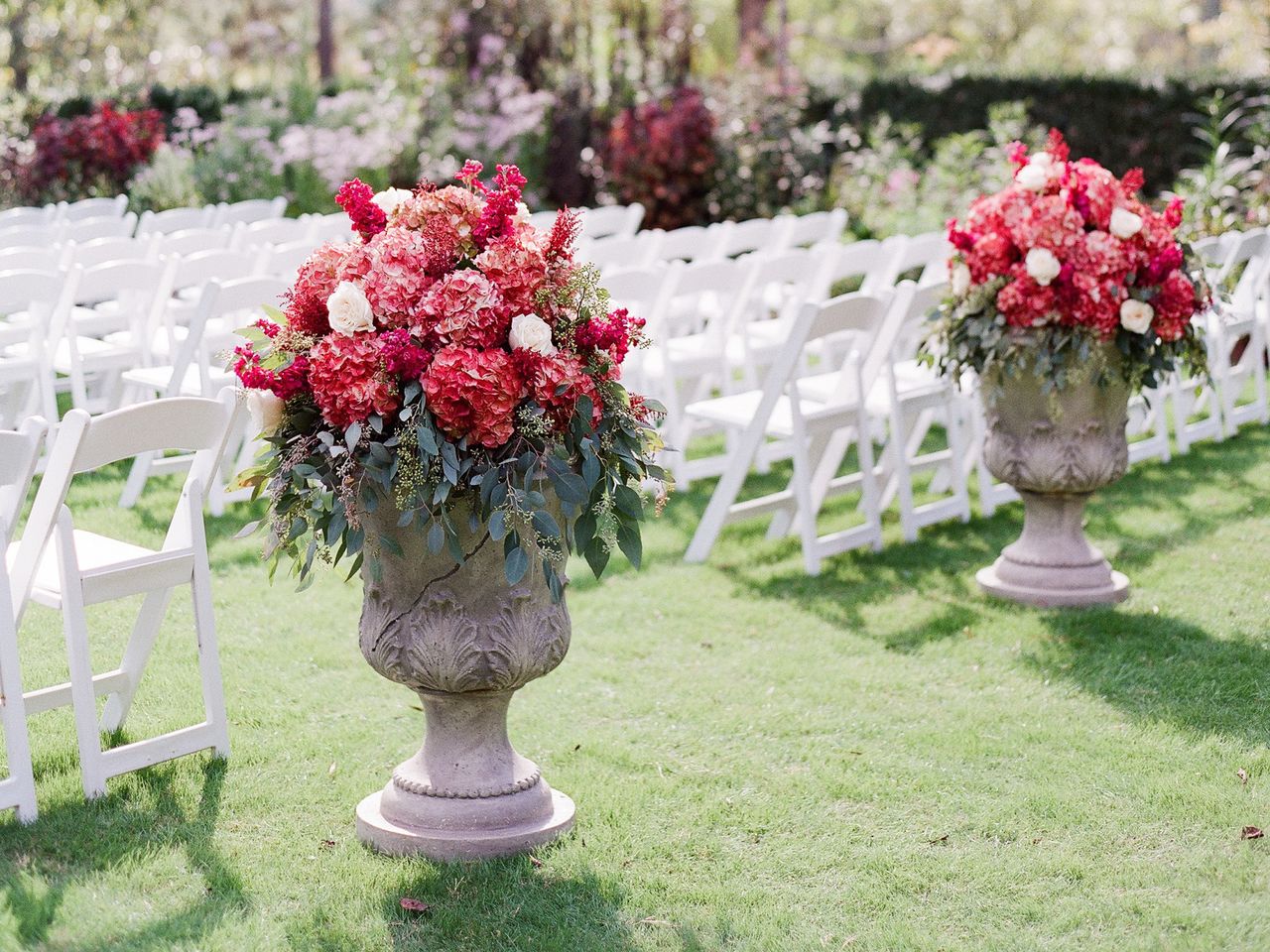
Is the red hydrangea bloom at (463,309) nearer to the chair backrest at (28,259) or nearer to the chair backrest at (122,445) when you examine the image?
the chair backrest at (122,445)

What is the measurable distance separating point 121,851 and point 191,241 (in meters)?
5.36

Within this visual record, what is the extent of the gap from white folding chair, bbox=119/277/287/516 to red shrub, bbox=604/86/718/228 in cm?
721

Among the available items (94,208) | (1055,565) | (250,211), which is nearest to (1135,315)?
(1055,565)

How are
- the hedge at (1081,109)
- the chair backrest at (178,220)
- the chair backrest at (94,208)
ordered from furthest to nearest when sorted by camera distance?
the hedge at (1081,109)
the chair backrest at (94,208)
the chair backrest at (178,220)

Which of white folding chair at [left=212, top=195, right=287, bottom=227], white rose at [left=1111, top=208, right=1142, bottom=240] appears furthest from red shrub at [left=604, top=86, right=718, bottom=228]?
white rose at [left=1111, top=208, right=1142, bottom=240]

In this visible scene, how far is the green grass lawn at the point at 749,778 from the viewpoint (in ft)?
11.2

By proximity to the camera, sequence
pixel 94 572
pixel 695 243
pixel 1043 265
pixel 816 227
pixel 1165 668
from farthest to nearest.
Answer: pixel 816 227
pixel 695 243
pixel 1043 265
pixel 1165 668
pixel 94 572

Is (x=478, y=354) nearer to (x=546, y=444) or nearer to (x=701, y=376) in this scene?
(x=546, y=444)

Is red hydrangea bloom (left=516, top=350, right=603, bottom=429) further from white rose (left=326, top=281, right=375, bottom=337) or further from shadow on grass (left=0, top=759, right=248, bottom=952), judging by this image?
shadow on grass (left=0, top=759, right=248, bottom=952)

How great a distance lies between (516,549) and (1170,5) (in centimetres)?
3391

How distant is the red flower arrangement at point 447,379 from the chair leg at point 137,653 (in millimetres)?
769

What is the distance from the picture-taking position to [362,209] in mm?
3643

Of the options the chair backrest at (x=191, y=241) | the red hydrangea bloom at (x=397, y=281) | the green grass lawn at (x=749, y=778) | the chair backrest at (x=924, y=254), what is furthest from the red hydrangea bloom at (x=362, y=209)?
the chair backrest at (x=191, y=241)

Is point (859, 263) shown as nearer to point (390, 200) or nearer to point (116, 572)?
point (390, 200)
